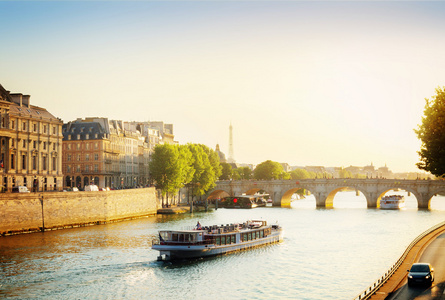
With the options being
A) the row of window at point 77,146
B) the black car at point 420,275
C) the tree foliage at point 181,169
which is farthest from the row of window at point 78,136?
the black car at point 420,275

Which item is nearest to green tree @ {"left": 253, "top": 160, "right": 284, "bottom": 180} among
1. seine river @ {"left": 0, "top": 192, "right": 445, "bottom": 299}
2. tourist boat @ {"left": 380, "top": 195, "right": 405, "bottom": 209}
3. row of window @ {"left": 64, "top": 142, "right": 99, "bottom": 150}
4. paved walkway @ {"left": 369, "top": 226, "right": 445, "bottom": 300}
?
tourist boat @ {"left": 380, "top": 195, "right": 405, "bottom": 209}

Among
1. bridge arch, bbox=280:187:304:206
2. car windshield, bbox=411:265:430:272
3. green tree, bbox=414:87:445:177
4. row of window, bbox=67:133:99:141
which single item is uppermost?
row of window, bbox=67:133:99:141

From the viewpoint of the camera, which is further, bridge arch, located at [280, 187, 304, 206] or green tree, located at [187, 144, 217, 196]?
bridge arch, located at [280, 187, 304, 206]

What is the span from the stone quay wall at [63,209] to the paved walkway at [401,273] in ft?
139

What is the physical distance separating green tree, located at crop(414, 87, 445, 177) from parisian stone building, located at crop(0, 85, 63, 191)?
50.7 m

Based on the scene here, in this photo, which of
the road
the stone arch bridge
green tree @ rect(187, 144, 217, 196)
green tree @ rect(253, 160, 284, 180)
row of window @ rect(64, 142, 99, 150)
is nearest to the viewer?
the road

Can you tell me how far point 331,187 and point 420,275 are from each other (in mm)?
97182

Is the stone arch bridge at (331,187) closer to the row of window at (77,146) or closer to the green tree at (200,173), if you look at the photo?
the green tree at (200,173)

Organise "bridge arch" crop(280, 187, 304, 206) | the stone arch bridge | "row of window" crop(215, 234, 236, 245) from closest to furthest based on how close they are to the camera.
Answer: "row of window" crop(215, 234, 236, 245)
the stone arch bridge
"bridge arch" crop(280, 187, 304, 206)

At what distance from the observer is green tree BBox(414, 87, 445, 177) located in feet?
145

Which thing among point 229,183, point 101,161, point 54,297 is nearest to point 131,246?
point 54,297

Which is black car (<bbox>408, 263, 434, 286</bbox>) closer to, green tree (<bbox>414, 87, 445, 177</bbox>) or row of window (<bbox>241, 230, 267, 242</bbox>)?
green tree (<bbox>414, 87, 445, 177</bbox>)

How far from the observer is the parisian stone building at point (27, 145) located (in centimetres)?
7831

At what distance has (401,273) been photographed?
131 feet
